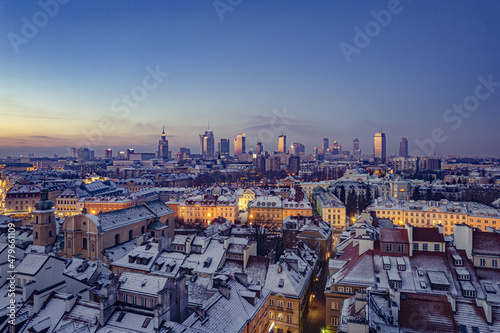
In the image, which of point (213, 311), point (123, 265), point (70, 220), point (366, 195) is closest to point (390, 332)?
point (213, 311)

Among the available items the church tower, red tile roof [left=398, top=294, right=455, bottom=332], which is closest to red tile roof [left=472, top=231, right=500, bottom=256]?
red tile roof [left=398, top=294, right=455, bottom=332]

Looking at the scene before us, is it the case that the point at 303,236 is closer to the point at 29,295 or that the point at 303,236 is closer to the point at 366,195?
the point at 29,295

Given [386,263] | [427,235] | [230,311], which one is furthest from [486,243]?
[230,311]

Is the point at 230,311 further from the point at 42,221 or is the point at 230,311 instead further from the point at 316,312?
the point at 42,221

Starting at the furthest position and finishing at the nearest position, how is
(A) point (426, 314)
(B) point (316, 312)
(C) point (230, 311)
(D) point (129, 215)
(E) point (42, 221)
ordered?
(D) point (129, 215), (E) point (42, 221), (B) point (316, 312), (C) point (230, 311), (A) point (426, 314)

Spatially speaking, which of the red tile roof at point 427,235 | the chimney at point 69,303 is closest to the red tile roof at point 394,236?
the red tile roof at point 427,235

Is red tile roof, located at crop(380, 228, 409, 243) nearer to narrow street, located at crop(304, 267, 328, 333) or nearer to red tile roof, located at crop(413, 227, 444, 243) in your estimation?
red tile roof, located at crop(413, 227, 444, 243)

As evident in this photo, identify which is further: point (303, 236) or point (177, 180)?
point (177, 180)
